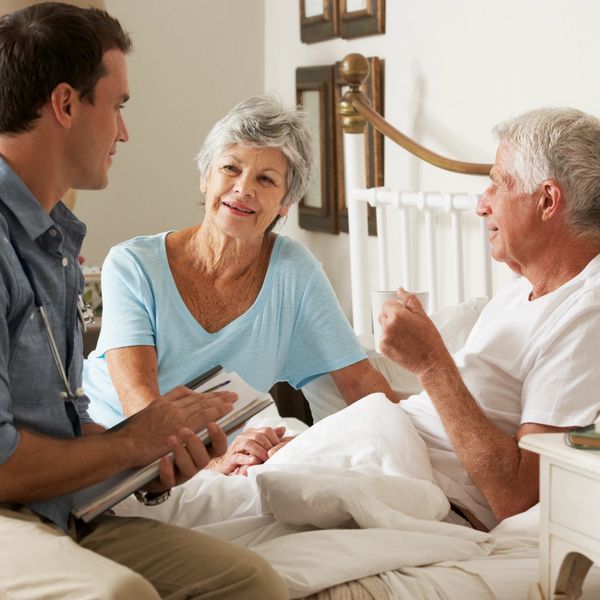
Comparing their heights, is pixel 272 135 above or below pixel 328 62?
below

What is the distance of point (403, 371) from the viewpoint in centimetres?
263

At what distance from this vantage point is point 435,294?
9.67 ft

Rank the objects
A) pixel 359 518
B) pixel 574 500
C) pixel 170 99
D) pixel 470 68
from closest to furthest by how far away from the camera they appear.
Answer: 1. pixel 574 500
2. pixel 359 518
3. pixel 470 68
4. pixel 170 99

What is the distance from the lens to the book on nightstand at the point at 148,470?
153cm

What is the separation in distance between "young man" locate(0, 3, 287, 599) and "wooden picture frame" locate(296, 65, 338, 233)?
211 cm

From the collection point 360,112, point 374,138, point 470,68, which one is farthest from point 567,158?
point 374,138

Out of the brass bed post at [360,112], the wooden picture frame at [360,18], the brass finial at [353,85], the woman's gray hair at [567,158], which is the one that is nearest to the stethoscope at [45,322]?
the woman's gray hair at [567,158]

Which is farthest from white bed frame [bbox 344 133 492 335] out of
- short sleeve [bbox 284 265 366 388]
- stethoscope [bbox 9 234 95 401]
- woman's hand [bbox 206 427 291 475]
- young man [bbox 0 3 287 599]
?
stethoscope [bbox 9 234 95 401]

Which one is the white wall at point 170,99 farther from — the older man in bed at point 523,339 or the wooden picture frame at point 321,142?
the older man in bed at point 523,339

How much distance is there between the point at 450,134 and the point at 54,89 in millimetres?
1714

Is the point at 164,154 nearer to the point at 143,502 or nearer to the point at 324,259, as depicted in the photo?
the point at 324,259

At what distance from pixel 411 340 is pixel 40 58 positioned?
808mm

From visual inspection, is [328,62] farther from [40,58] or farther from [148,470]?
[148,470]

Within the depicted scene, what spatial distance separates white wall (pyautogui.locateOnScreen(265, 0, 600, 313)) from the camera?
2.58 metres
